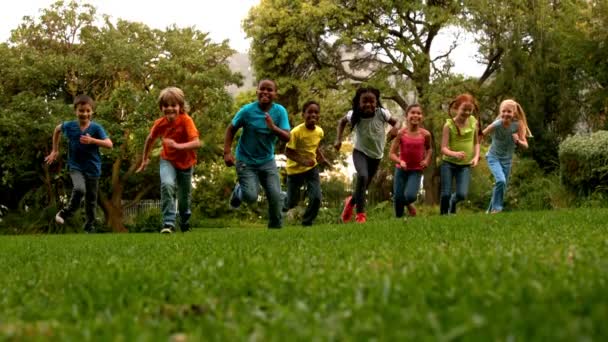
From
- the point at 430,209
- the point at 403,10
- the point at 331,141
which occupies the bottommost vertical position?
the point at 430,209

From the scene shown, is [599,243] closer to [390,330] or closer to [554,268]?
[554,268]

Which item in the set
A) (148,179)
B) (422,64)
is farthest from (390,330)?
(148,179)

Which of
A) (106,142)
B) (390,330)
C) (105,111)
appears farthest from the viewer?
(105,111)

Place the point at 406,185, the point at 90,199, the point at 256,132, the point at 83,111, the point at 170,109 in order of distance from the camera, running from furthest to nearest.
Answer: the point at 406,185 → the point at 90,199 → the point at 83,111 → the point at 256,132 → the point at 170,109

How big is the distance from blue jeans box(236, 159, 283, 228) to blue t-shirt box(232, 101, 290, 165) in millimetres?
96

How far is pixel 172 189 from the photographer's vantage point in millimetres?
8922

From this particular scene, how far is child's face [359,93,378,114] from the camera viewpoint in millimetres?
10180

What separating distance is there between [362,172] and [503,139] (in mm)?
2519

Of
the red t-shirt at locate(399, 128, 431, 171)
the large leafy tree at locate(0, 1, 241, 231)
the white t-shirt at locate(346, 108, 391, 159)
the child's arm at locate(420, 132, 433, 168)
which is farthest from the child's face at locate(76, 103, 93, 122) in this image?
the large leafy tree at locate(0, 1, 241, 231)

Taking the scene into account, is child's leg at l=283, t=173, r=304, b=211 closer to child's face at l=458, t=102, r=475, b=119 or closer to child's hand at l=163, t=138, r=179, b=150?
child's hand at l=163, t=138, r=179, b=150

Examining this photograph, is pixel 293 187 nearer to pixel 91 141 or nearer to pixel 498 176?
pixel 91 141

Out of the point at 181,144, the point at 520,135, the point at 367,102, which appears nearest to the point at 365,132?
the point at 367,102

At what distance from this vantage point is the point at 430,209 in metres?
24.8

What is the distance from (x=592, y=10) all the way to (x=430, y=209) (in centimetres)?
920
